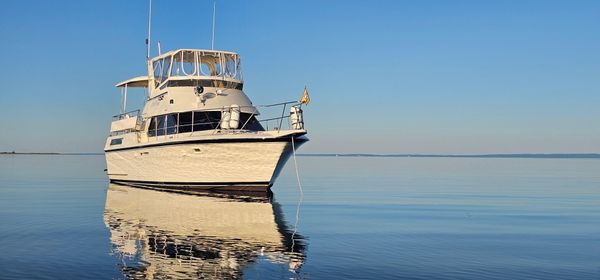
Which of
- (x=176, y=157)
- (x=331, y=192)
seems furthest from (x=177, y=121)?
(x=331, y=192)

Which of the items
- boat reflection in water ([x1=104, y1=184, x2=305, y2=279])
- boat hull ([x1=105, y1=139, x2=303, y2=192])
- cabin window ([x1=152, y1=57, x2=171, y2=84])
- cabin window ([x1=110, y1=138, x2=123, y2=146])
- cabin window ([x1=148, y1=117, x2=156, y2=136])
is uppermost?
cabin window ([x1=152, y1=57, x2=171, y2=84])

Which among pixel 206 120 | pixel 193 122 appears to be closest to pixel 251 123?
pixel 206 120

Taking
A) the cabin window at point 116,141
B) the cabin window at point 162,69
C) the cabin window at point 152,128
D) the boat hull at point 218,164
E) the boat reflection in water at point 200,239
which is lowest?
the boat reflection in water at point 200,239

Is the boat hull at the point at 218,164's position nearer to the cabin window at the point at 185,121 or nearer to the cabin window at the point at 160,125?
the cabin window at the point at 160,125

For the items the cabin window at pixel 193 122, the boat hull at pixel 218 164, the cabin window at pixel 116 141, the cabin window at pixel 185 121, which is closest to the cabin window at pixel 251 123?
the cabin window at pixel 193 122

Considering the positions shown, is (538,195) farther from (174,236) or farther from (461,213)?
(174,236)

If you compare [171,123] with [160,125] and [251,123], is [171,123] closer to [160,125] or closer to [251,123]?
[160,125]

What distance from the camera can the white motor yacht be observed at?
65.8ft

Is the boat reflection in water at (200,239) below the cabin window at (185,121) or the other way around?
below

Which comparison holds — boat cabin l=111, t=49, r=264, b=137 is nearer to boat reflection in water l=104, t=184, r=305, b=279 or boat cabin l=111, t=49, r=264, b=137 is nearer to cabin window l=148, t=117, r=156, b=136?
cabin window l=148, t=117, r=156, b=136

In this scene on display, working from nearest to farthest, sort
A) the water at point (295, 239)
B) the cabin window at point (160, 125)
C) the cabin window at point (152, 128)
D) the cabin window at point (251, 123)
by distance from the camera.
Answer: the water at point (295, 239), the cabin window at point (251, 123), the cabin window at point (160, 125), the cabin window at point (152, 128)

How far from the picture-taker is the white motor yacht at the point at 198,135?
20.0 metres

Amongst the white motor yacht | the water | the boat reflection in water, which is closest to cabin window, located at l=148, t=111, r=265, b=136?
the white motor yacht

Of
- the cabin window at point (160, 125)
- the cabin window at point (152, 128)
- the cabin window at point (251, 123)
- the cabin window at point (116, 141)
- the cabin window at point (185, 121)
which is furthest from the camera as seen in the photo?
the cabin window at point (116, 141)
